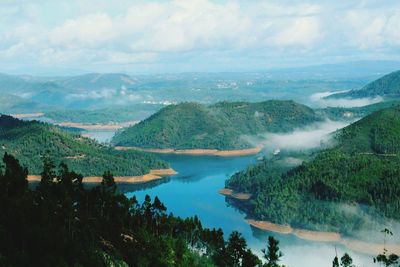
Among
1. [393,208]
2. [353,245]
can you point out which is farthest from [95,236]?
[393,208]

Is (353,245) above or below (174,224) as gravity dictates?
below

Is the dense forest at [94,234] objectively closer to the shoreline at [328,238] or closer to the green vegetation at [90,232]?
the green vegetation at [90,232]

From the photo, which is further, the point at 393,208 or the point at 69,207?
the point at 393,208

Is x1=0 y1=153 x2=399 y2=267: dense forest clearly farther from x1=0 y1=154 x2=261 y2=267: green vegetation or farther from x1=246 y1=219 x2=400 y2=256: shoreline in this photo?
x1=246 y1=219 x2=400 y2=256: shoreline

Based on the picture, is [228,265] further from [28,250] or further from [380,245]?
[380,245]

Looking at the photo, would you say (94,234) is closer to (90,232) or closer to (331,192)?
(90,232)

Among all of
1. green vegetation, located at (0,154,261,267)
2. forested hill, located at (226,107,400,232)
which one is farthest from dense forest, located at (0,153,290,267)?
forested hill, located at (226,107,400,232)
